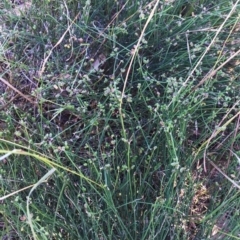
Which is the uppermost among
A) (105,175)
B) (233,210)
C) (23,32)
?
(23,32)

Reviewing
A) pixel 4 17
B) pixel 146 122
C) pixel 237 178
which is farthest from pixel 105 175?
pixel 4 17

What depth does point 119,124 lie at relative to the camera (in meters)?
1.34

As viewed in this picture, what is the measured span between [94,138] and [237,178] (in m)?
0.43

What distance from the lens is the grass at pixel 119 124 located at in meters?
1.20

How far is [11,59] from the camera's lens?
1.50 meters

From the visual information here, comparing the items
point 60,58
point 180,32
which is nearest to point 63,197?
point 60,58

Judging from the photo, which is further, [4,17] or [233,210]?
[4,17]

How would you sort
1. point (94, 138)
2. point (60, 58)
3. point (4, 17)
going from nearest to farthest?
point (94, 138), point (60, 58), point (4, 17)

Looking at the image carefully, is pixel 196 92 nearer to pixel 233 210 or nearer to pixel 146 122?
pixel 146 122

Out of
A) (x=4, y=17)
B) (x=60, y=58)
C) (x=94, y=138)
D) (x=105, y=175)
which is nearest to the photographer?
(x=105, y=175)

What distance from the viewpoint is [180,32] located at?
1467mm

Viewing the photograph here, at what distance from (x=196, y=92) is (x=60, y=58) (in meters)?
0.47

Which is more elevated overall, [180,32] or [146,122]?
[180,32]

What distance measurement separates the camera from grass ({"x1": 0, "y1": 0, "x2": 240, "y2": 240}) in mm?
1204
